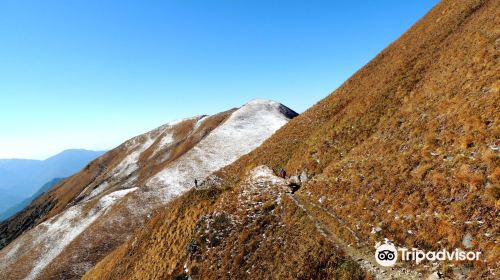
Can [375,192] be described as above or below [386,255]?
above

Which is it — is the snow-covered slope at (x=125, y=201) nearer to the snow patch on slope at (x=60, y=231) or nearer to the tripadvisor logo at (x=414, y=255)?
the snow patch on slope at (x=60, y=231)

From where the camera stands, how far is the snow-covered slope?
173 ft

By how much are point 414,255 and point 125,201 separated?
2315 inches

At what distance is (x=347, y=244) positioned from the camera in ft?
62.1

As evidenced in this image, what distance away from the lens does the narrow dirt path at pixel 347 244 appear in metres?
15.5

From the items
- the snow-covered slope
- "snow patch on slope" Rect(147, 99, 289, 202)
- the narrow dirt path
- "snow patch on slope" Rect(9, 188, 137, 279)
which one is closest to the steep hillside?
the narrow dirt path

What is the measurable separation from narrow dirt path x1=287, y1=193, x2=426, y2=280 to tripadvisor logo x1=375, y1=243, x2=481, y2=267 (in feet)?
1.41

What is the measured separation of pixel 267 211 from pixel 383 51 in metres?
37.5

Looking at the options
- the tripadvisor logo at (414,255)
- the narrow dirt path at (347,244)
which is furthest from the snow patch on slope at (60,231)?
the tripadvisor logo at (414,255)

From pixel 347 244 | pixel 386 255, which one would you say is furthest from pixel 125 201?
pixel 386 255

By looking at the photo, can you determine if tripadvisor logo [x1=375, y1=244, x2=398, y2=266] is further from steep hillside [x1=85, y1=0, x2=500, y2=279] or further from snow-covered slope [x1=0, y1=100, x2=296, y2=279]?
snow-covered slope [x1=0, y1=100, x2=296, y2=279]

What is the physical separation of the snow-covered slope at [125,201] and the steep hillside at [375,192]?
1489cm

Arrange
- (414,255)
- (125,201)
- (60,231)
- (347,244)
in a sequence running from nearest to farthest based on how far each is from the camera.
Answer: (414,255), (347,244), (125,201), (60,231)

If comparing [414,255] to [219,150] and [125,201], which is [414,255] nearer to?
[125,201]
